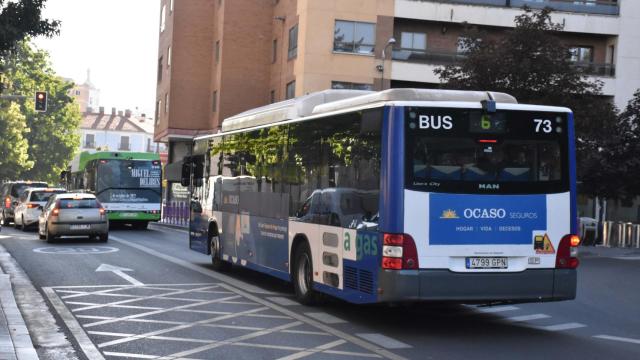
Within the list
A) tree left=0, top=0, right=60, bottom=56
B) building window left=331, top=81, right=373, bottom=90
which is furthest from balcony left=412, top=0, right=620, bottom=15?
tree left=0, top=0, right=60, bottom=56

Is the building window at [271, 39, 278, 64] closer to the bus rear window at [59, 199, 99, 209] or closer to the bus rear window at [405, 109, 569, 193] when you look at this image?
the bus rear window at [59, 199, 99, 209]

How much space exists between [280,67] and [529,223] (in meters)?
38.3

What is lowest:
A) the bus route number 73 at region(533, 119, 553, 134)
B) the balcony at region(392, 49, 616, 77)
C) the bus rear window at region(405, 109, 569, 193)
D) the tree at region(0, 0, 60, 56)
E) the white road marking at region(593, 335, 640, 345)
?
the white road marking at region(593, 335, 640, 345)

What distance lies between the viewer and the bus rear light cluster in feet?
30.6

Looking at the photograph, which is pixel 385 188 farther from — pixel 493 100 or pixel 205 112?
pixel 205 112

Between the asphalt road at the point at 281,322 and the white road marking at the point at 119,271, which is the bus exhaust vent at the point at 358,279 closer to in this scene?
the asphalt road at the point at 281,322

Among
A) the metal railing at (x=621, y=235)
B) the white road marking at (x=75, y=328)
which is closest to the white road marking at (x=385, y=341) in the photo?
the white road marking at (x=75, y=328)

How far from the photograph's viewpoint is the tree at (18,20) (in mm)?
17438

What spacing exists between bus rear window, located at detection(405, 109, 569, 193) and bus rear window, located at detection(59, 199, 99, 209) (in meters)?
17.8

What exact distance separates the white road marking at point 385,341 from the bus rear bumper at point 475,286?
0.43 m

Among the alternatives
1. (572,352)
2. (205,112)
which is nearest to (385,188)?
(572,352)

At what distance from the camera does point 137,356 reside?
8.13 m

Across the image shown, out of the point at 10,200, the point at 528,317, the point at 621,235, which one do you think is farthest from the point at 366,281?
the point at 10,200

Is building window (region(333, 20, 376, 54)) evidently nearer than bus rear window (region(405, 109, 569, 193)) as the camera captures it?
No
